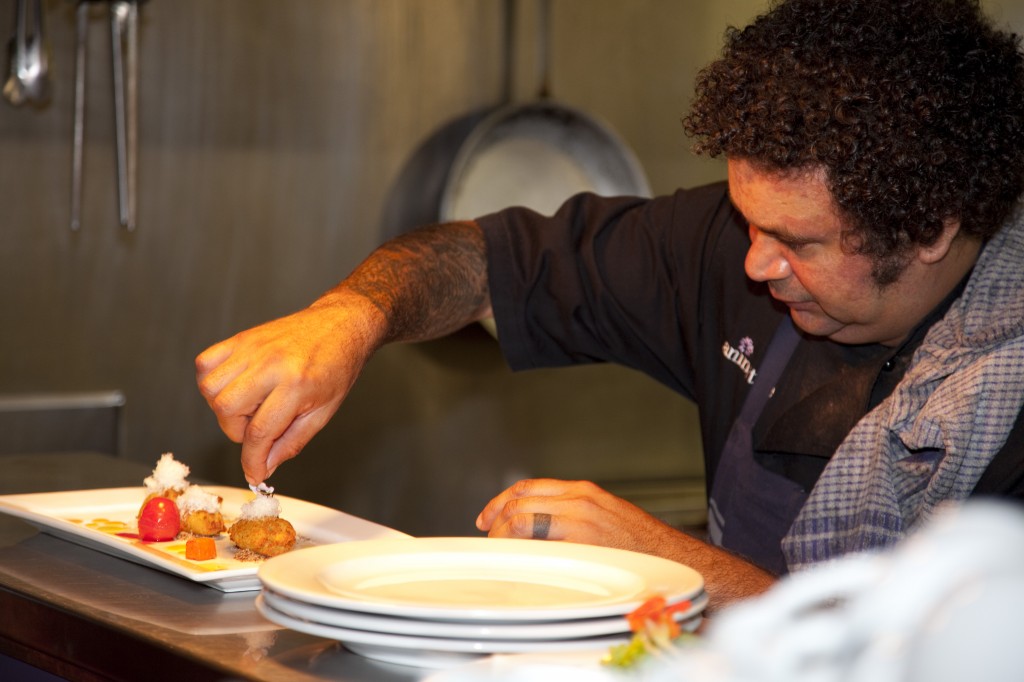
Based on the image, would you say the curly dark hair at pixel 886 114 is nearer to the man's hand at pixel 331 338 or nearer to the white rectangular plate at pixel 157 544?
the man's hand at pixel 331 338

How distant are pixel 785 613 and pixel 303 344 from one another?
798 millimetres

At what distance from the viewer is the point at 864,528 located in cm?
122

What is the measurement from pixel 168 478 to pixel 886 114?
2.58ft

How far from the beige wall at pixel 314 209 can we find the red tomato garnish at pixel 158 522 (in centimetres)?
130

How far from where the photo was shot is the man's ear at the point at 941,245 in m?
1.29

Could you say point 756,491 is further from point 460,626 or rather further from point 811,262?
point 460,626

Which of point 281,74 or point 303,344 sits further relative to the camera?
point 281,74

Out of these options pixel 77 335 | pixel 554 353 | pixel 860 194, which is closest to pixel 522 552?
pixel 860 194

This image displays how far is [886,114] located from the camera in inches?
48.4

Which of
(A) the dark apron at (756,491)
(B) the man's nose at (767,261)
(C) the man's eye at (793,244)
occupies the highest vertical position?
(C) the man's eye at (793,244)

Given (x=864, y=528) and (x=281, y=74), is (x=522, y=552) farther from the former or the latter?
(x=281, y=74)

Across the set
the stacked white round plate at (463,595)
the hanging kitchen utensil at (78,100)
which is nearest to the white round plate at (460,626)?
the stacked white round plate at (463,595)

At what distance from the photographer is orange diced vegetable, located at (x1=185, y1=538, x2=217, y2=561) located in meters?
0.95

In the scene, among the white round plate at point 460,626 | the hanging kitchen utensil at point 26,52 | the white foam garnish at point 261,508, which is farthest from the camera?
the hanging kitchen utensil at point 26,52
